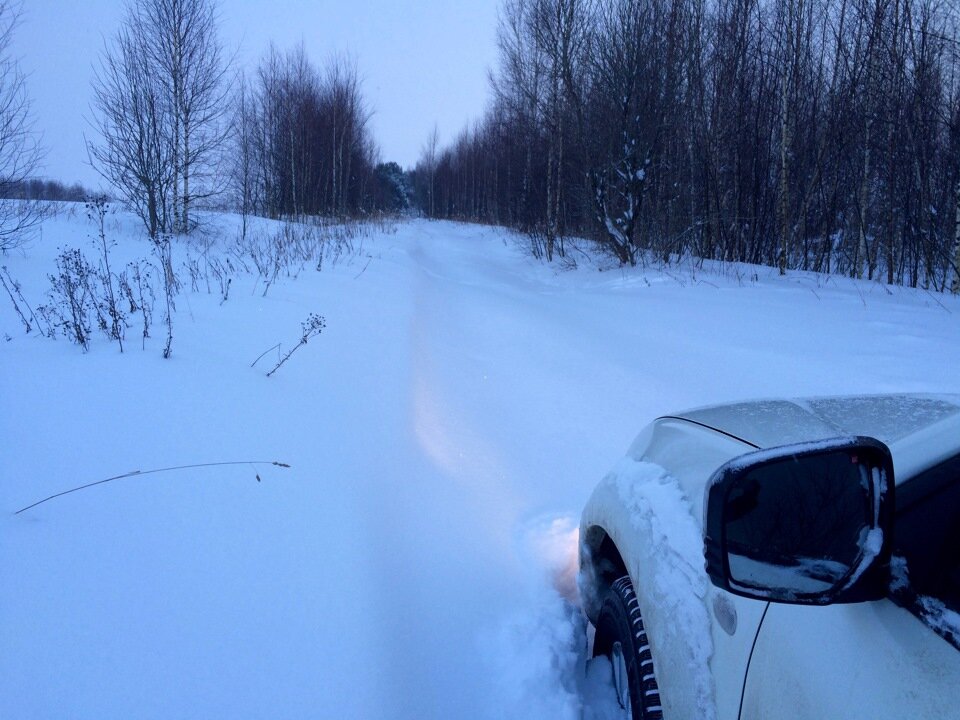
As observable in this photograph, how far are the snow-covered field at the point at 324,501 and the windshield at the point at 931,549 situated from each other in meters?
1.23

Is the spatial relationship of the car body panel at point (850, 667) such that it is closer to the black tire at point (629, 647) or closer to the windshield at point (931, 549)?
the windshield at point (931, 549)

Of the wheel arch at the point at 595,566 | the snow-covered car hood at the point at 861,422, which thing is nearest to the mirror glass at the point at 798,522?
the snow-covered car hood at the point at 861,422

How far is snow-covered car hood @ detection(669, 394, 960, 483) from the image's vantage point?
0.96m

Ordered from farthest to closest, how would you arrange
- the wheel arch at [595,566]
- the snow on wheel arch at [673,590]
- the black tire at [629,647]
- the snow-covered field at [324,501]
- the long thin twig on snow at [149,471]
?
1. the long thin twig on snow at [149,471]
2. the wheel arch at [595,566]
3. the snow-covered field at [324,501]
4. the black tire at [629,647]
5. the snow on wheel arch at [673,590]

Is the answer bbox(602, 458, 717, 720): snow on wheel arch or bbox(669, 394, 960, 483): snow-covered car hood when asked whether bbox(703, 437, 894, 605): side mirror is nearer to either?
bbox(669, 394, 960, 483): snow-covered car hood

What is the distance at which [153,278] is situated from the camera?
781 cm

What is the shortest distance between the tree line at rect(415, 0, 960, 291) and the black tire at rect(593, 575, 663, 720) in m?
9.83

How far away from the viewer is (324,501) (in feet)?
9.01

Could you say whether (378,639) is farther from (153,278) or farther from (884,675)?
(153,278)

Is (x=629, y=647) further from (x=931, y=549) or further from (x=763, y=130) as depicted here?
(x=763, y=130)

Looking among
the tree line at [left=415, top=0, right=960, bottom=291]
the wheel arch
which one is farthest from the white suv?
the tree line at [left=415, top=0, right=960, bottom=291]

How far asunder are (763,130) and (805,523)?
14.4m

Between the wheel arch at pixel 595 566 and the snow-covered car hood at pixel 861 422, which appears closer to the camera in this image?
the snow-covered car hood at pixel 861 422

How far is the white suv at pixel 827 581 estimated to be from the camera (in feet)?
2.45
